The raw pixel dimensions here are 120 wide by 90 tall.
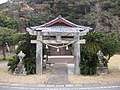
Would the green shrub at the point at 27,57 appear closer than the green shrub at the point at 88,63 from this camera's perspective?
No

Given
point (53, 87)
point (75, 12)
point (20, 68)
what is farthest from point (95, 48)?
point (75, 12)

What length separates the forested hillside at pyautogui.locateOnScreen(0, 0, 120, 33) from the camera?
32688 millimetres

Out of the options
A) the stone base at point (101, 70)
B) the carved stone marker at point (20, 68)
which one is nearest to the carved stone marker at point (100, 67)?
the stone base at point (101, 70)

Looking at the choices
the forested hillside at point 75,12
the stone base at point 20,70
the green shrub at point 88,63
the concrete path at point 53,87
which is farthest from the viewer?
the forested hillside at point 75,12

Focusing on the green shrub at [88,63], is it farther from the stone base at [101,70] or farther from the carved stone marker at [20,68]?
the carved stone marker at [20,68]

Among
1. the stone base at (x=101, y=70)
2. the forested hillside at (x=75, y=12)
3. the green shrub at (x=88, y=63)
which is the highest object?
the forested hillside at (x=75, y=12)

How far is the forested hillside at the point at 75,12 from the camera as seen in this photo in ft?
107

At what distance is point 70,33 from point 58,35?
0.78m

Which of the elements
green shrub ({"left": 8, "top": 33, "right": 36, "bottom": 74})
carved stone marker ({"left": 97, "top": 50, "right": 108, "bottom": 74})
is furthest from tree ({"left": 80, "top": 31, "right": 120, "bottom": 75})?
green shrub ({"left": 8, "top": 33, "right": 36, "bottom": 74})

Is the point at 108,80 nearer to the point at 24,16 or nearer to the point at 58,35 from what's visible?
the point at 58,35

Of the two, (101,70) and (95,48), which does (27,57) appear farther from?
(101,70)

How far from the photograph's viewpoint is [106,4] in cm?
3669

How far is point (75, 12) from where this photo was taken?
40.4m

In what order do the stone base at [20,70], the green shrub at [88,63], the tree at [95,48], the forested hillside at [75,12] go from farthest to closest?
the forested hillside at [75,12], the tree at [95,48], the green shrub at [88,63], the stone base at [20,70]
